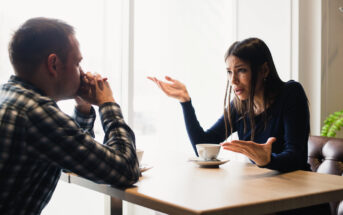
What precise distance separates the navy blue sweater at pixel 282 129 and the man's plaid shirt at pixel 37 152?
23.7 inches

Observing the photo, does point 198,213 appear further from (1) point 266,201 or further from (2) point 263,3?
(2) point 263,3

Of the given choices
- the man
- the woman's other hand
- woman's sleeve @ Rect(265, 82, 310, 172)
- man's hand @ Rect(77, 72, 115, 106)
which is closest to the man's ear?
the man

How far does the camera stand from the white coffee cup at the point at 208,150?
57.9 inches

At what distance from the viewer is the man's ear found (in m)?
1.01

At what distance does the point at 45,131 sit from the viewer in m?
0.90

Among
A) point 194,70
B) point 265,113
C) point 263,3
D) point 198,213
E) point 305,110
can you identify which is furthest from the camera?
point 263,3

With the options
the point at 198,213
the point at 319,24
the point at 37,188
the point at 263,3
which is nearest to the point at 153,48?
the point at 263,3

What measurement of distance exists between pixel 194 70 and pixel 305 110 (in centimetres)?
143

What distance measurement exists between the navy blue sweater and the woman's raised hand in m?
0.04

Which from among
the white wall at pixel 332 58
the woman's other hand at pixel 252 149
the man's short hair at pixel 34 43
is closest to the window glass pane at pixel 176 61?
the white wall at pixel 332 58

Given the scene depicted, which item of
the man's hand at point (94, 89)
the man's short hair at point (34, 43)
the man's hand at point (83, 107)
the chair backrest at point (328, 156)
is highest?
the man's short hair at point (34, 43)

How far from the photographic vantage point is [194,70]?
2895 mm

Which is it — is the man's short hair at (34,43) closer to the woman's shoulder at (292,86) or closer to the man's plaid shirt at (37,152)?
the man's plaid shirt at (37,152)

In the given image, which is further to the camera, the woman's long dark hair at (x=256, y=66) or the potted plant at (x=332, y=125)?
the potted plant at (x=332, y=125)
